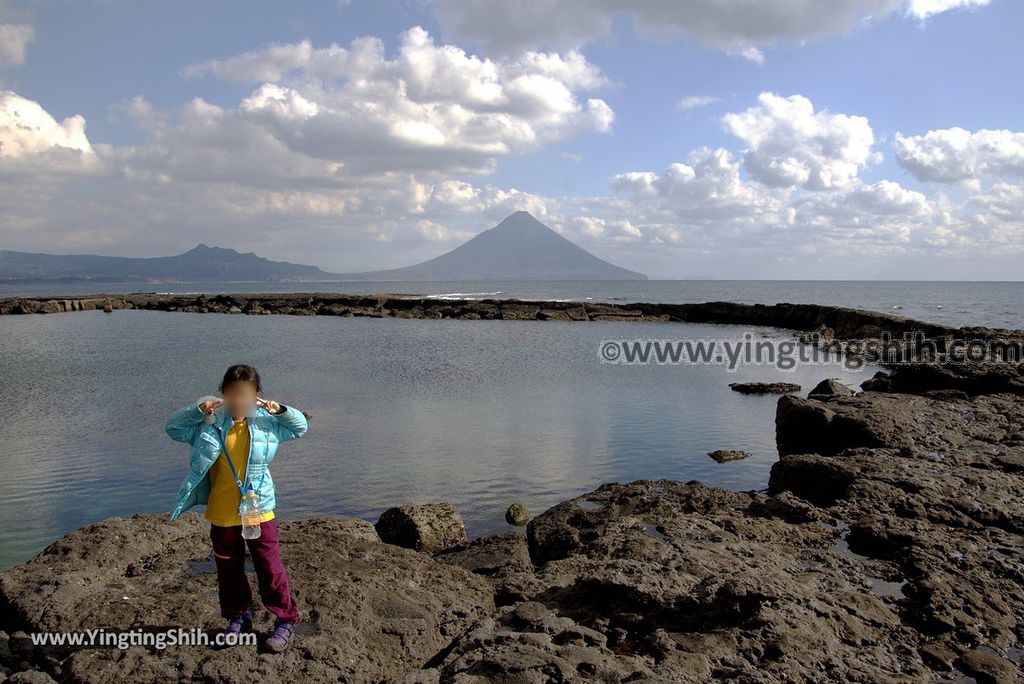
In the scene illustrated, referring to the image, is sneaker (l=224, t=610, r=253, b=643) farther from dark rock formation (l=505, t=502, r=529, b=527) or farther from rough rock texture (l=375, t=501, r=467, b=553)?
dark rock formation (l=505, t=502, r=529, b=527)

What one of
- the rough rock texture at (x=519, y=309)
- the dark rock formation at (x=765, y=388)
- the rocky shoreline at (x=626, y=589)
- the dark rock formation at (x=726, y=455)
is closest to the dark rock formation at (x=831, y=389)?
the dark rock formation at (x=765, y=388)

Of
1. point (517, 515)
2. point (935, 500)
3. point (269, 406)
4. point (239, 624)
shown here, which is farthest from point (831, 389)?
point (239, 624)

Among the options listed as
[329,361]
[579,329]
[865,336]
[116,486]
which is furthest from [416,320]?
[116,486]

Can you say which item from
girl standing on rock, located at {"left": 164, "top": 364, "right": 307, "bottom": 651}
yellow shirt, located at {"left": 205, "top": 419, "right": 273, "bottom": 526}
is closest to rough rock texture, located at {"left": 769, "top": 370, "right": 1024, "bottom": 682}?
girl standing on rock, located at {"left": 164, "top": 364, "right": 307, "bottom": 651}

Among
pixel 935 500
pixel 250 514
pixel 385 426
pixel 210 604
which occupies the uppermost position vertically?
pixel 250 514

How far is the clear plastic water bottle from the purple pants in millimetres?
70

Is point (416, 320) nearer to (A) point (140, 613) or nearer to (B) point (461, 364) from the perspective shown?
(B) point (461, 364)

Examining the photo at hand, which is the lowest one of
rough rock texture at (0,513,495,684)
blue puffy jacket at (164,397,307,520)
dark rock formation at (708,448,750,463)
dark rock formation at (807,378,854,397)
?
dark rock formation at (708,448,750,463)

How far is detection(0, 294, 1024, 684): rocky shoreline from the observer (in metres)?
4.30

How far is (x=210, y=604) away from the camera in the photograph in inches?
198

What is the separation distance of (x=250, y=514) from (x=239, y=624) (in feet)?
2.54

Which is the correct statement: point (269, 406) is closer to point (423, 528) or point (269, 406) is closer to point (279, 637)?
point (279, 637)

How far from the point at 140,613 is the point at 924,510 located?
7.57 meters

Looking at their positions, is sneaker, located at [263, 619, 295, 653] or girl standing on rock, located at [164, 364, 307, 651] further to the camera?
girl standing on rock, located at [164, 364, 307, 651]
